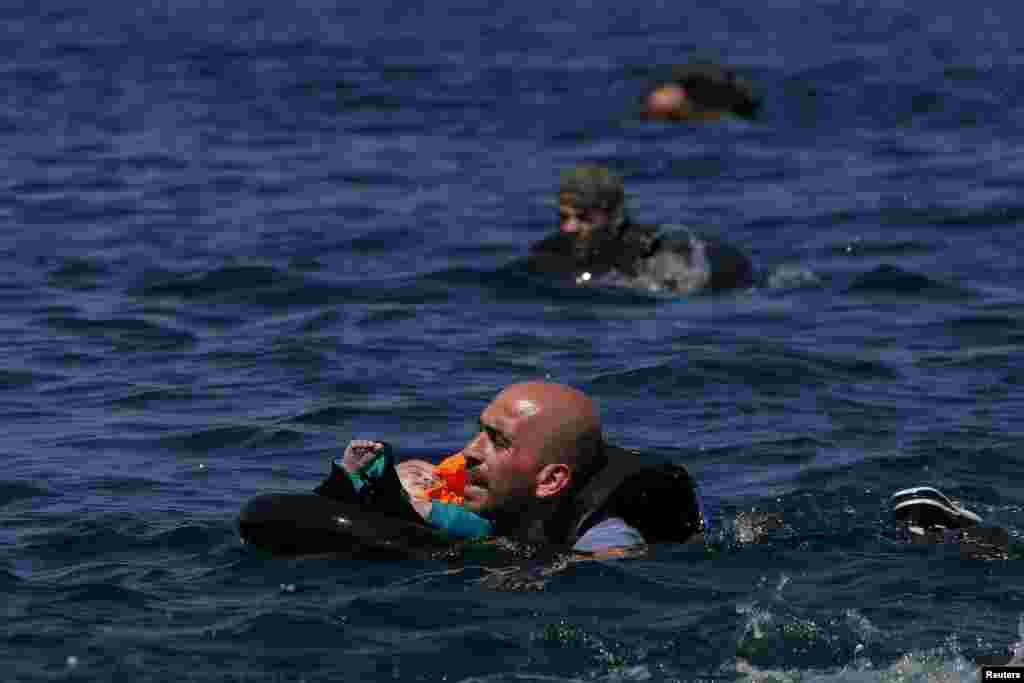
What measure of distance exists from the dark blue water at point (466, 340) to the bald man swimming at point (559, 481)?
0.96 feet

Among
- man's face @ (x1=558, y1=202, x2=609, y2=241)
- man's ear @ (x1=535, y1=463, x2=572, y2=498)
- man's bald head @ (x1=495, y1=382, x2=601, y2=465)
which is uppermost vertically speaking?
man's face @ (x1=558, y1=202, x2=609, y2=241)

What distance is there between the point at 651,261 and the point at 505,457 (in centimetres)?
759

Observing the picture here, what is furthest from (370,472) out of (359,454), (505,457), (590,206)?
(590,206)

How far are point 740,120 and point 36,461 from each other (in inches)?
656

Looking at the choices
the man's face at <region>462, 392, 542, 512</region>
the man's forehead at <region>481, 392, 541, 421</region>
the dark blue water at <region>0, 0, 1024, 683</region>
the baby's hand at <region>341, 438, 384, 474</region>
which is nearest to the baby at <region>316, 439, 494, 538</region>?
the baby's hand at <region>341, 438, 384, 474</region>

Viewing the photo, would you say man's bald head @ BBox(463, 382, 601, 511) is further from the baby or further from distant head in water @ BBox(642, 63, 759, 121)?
distant head in water @ BBox(642, 63, 759, 121)

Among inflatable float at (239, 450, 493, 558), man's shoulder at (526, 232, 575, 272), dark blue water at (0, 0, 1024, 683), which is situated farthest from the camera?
man's shoulder at (526, 232, 575, 272)

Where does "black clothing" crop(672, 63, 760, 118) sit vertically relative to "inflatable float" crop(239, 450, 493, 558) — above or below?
above

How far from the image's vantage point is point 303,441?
12.5m

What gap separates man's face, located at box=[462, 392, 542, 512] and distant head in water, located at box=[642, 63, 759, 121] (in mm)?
17290

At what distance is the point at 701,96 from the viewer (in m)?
27.2

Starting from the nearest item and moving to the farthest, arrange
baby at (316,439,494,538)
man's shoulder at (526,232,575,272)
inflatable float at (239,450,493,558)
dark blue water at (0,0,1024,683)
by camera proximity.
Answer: dark blue water at (0,0,1024,683) → inflatable float at (239,450,493,558) → baby at (316,439,494,538) → man's shoulder at (526,232,575,272)

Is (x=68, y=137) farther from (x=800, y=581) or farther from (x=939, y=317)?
(x=800, y=581)

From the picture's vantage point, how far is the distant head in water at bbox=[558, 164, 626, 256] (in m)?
17.0
